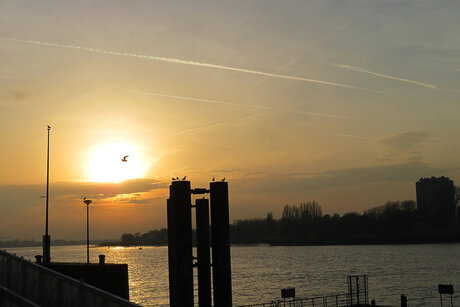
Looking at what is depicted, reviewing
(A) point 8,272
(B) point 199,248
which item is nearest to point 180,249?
(B) point 199,248

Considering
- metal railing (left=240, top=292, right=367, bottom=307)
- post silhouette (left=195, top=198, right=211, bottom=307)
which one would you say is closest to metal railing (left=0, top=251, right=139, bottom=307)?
post silhouette (left=195, top=198, right=211, bottom=307)

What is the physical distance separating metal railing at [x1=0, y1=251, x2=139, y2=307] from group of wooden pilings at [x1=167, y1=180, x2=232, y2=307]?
4.93 metres

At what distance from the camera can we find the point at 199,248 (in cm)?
2369

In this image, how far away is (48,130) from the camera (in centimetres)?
5181

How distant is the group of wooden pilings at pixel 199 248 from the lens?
21.5m

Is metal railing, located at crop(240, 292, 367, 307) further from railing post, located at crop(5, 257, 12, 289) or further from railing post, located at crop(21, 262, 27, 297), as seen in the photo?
railing post, located at crop(21, 262, 27, 297)

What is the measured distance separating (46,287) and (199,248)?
7.02 m

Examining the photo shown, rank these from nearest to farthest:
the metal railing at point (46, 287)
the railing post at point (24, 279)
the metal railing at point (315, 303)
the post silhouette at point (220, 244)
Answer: the metal railing at point (46, 287), the railing post at point (24, 279), the post silhouette at point (220, 244), the metal railing at point (315, 303)

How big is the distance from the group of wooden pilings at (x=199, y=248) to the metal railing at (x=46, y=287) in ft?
16.2

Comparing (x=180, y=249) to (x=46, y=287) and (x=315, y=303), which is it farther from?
(x=315, y=303)

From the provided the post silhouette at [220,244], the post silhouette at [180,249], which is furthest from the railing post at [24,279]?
the post silhouette at [220,244]

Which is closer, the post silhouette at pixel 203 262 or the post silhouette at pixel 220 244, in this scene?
the post silhouette at pixel 220 244

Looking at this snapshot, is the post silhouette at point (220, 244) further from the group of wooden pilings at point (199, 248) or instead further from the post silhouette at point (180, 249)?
the post silhouette at point (180, 249)

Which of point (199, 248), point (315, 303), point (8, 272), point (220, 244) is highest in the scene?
point (220, 244)
